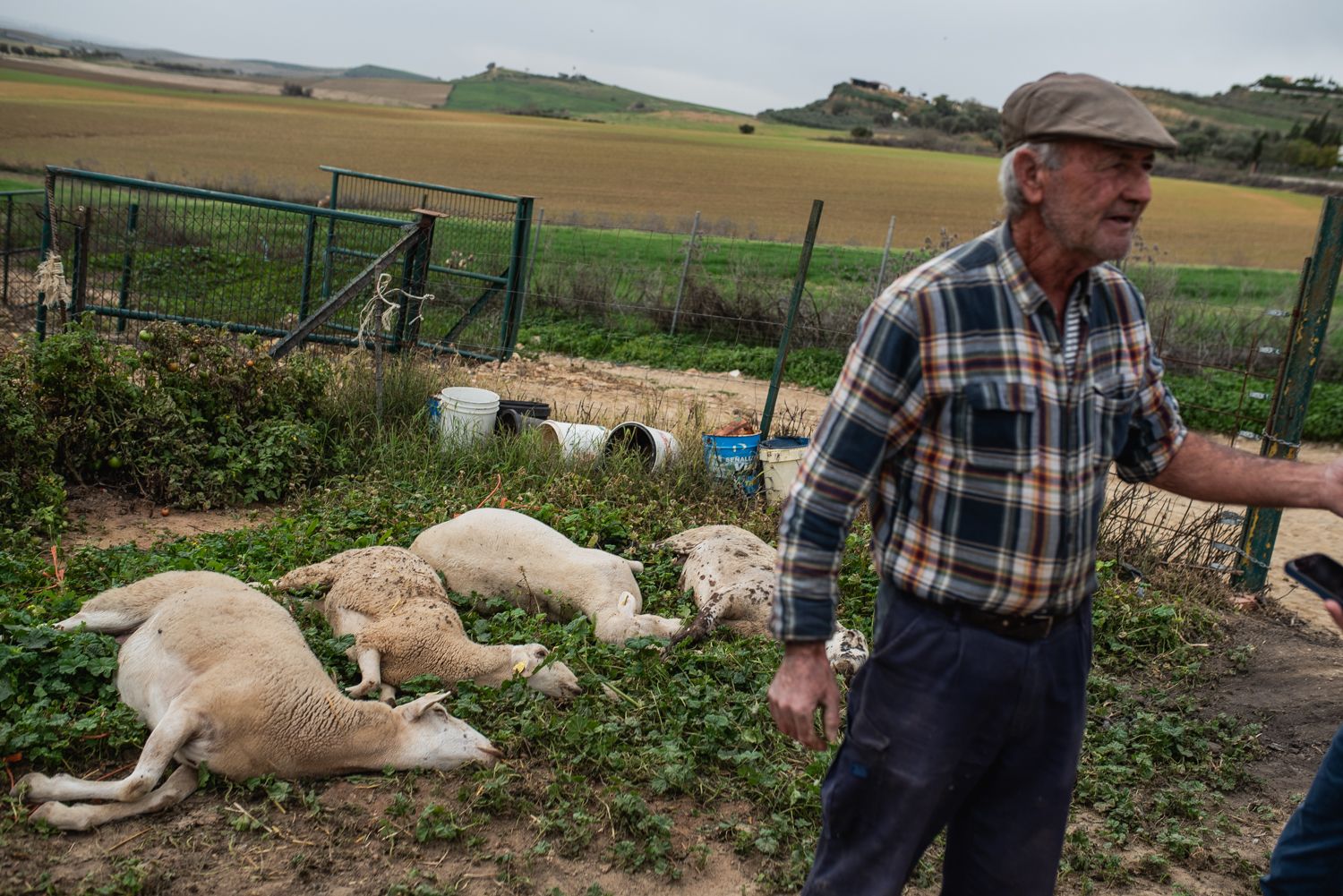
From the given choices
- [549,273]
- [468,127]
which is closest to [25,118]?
[468,127]

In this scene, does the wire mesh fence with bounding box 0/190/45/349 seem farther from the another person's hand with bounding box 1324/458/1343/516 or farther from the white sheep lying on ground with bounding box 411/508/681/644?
the another person's hand with bounding box 1324/458/1343/516

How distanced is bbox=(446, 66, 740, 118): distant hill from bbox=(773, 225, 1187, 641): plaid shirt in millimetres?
83256

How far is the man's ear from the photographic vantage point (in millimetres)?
2377

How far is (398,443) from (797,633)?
18.7 ft

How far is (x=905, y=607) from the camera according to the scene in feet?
7.95

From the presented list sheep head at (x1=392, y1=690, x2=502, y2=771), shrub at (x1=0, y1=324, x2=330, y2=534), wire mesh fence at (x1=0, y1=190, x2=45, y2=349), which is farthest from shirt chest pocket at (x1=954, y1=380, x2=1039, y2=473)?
wire mesh fence at (x1=0, y1=190, x2=45, y2=349)

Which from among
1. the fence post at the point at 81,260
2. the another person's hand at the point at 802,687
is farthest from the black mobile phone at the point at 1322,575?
the fence post at the point at 81,260

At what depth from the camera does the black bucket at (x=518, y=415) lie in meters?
8.21

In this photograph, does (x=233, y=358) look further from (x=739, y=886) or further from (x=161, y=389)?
(x=739, y=886)

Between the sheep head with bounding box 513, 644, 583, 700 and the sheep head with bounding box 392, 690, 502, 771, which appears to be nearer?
the sheep head with bounding box 392, 690, 502, 771

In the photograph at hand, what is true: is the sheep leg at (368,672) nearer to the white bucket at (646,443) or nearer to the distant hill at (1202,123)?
the white bucket at (646,443)

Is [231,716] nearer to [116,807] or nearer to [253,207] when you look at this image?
[116,807]

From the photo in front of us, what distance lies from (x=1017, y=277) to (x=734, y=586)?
3.22 metres

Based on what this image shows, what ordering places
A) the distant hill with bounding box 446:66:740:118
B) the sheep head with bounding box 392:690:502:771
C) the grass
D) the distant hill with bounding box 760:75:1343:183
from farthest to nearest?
1. the distant hill with bounding box 446:66:740:118
2. the distant hill with bounding box 760:75:1343:183
3. the grass
4. the sheep head with bounding box 392:690:502:771
